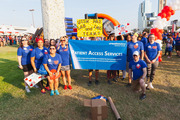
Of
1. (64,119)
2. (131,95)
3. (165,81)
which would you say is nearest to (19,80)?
(64,119)

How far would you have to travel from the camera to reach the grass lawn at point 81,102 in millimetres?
3145

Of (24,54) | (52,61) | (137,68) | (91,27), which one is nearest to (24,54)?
(24,54)

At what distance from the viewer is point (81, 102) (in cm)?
376

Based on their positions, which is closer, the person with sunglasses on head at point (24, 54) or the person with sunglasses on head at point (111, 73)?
the person with sunglasses on head at point (24, 54)

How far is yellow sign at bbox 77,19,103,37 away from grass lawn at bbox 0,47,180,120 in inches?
86.3

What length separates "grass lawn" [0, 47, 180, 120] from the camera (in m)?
3.14

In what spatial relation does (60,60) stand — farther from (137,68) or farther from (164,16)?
(164,16)

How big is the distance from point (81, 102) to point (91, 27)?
3.23m

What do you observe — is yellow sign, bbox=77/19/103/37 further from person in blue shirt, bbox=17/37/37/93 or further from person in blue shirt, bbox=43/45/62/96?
person in blue shirt, bbox=17/37/37/93

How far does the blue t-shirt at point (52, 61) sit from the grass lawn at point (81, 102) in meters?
1.07

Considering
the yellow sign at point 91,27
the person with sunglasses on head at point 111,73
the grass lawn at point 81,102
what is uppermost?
the yellow sign at point 91,27

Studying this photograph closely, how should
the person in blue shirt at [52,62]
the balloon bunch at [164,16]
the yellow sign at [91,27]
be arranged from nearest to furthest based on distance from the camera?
the person in blue shirt at [52,62]
the yellow sign at [91,27]
the balloon bunch at [164,16]

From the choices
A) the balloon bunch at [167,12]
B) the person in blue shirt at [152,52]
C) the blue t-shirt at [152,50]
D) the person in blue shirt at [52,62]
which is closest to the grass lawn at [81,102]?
the person in blue shirt at [52,62]

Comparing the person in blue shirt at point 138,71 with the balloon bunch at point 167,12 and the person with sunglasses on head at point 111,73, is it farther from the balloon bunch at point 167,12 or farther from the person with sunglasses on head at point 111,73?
the balloon bunch at point 167,12
